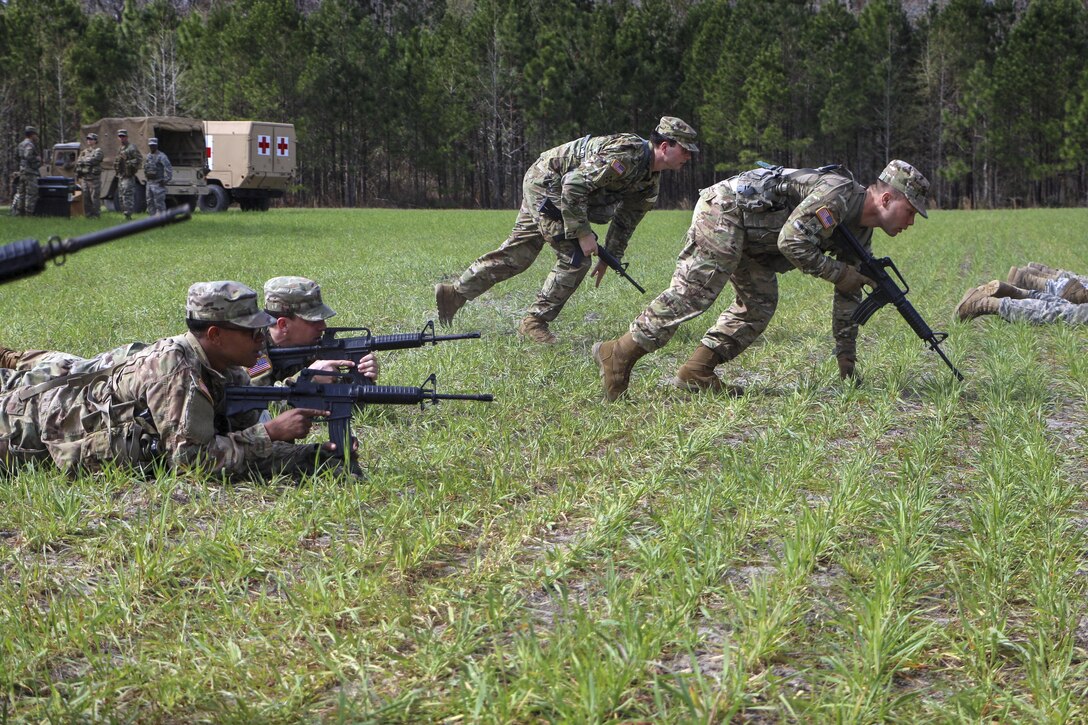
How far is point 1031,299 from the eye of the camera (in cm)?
1038

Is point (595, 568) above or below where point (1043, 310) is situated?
below

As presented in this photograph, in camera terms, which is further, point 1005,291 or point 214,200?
point 214,200

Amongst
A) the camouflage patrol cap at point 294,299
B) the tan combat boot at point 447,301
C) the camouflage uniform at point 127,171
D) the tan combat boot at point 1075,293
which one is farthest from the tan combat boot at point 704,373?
the camouflage uniform at point 127,171

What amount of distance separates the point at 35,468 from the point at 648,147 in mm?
4944

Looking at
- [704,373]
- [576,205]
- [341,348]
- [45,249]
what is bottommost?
[704,373]

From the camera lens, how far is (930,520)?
429 cm

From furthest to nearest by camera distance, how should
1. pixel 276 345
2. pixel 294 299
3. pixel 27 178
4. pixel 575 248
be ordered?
1. pixel 27 178
2. pixel 575 248
3. pixel 276 345
4. pixel 294 299

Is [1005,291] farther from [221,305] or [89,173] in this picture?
[89,173]

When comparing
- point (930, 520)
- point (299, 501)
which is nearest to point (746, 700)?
point (930, 520)

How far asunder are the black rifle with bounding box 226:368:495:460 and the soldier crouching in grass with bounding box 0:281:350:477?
0.06 meters

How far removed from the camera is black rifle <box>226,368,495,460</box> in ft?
15.5

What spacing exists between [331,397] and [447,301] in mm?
4903

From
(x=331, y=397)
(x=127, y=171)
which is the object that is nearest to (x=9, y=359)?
(x=331, y=397)

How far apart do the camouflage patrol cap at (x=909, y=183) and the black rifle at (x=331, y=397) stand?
9.85 feet
